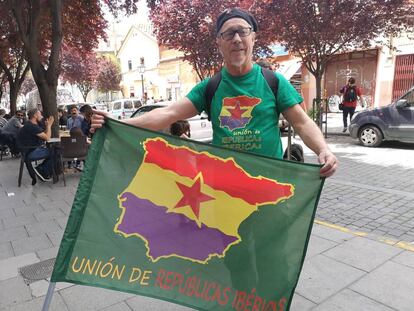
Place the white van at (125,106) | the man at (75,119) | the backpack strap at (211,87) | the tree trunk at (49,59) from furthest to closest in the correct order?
the white van at (125,106) < the man at (75,119) < the tree trunk at (49,59) < the backpack strap at (211,87)

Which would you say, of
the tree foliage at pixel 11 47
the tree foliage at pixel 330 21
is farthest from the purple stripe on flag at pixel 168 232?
the tree foliage at pixel 11 47

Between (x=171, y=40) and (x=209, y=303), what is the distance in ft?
48.8

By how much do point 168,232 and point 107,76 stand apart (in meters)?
44.6

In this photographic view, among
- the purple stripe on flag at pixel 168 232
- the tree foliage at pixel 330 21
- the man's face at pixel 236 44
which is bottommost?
the purple stripe on flag at pixel 168 232

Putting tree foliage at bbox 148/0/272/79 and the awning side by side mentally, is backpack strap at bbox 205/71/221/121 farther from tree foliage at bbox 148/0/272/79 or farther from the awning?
the awning

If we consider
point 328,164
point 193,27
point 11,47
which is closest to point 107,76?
point 11,47

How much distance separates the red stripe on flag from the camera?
2061mm

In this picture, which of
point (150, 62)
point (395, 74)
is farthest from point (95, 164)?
point (150, 62)

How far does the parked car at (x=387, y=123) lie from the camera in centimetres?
902

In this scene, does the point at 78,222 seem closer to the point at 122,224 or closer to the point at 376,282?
the point at 122,224

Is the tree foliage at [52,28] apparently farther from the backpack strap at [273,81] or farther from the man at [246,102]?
the backpack strap at [273,81]

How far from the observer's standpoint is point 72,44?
1416 cm

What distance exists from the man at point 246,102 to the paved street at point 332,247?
4.62 ft

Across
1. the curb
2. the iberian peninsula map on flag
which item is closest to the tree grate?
the iberian peninsula map on flag
